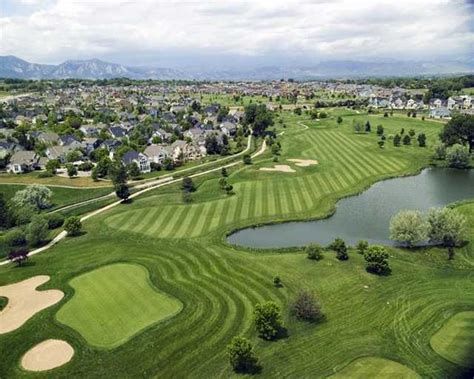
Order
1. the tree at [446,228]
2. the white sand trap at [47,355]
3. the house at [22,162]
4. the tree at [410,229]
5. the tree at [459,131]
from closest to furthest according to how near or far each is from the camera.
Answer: the white sand trap at [47,355] < the tree at [446,228] < the tree at [410,229] < the tree at [459,131] < the house at [22,162]

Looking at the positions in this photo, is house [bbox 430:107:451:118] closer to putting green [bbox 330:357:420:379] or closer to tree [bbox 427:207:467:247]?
tree [bbox 427:207:467:247]

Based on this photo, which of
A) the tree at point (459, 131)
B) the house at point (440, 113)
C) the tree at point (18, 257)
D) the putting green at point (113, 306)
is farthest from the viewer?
the house at point (440, 113)

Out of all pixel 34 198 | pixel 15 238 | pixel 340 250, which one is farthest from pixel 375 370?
pixel 34 198

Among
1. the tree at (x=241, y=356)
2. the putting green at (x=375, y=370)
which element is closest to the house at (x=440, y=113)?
the putting green at (x=375, y=370)

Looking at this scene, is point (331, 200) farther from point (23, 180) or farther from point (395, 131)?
point (395, 131)

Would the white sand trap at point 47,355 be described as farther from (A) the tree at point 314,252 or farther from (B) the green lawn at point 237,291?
(A) the tree at point 314,252
